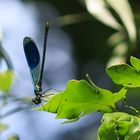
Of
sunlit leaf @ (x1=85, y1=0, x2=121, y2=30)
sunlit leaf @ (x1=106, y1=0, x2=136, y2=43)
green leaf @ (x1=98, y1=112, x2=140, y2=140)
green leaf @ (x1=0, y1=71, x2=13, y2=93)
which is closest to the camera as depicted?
green leaf @ (x1=98, y1=112, x2=140, y2=140)

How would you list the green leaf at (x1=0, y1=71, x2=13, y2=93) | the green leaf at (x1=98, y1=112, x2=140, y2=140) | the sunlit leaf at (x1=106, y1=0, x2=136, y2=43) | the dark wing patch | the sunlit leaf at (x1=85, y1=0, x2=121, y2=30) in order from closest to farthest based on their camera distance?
the green leaf at (x1=98, y1=112, x2=140, y2=140), the dark wing patch, the green leaf at (x1=0, y1=71, x2=13, y2=93), the sunlit leaf at (x1=106, y1=0, x2=136, y2=43), the sunlit leaf at (x1=85, y1=0, x2=121, y2=30)

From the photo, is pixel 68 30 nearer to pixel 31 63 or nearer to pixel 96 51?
pixel 96 51

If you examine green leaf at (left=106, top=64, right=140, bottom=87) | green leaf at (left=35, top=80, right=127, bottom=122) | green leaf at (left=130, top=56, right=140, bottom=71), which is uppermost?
green leaf at (left=130, top=56, right=140, bottom=71)

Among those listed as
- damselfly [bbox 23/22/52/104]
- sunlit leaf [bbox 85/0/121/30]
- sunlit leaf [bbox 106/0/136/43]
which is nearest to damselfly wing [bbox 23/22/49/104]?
damselfly [bbox 23/22/52/104]

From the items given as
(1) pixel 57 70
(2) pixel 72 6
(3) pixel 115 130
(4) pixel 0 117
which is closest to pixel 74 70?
(1) pixel 57 70

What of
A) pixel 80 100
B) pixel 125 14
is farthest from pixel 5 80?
pixel 80 100

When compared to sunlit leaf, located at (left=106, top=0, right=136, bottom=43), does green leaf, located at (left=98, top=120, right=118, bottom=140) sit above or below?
above

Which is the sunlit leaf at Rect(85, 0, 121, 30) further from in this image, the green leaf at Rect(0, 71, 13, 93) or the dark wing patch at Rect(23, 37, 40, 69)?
the dark wing patch at Rect(23, 37, 40, 69)

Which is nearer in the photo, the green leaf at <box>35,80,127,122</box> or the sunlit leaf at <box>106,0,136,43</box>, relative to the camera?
the green leaf at <box>35,80,127,122</box>
